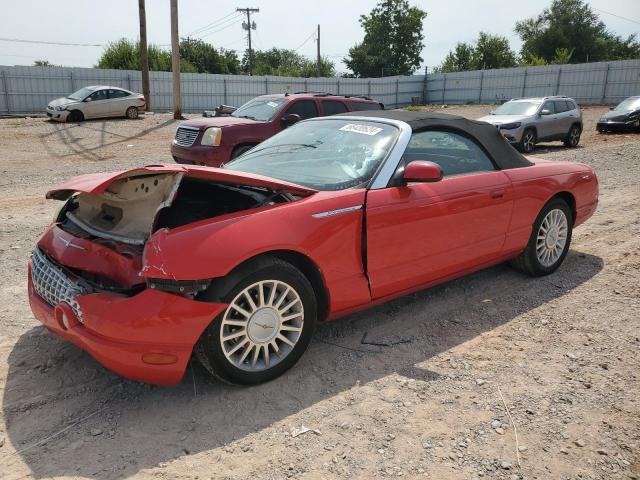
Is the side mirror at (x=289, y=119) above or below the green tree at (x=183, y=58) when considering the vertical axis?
below

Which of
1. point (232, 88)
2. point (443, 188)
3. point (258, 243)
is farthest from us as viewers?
point (232, 88)

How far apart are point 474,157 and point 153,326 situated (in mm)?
2848

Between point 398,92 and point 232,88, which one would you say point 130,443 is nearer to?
point 232,88

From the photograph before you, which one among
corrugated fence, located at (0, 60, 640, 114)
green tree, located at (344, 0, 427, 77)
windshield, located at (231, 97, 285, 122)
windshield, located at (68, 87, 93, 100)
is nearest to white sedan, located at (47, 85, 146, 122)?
windshield, located at (68, 87, 93, 100)

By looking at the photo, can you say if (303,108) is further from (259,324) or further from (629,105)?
(629,105)

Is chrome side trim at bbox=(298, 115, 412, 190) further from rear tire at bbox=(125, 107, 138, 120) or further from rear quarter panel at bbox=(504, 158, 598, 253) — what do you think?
rear tire at bbox=(125, 107, 138, 120)

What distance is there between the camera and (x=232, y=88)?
31734 millimetres

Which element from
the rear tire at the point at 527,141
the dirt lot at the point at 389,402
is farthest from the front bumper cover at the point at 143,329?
the rear tire at the point at 527,141

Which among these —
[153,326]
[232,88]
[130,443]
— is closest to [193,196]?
[153,326]

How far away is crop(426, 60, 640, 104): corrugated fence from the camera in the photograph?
1266 inches

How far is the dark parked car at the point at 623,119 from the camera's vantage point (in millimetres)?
19344

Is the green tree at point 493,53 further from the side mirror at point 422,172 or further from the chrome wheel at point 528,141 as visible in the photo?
the side mirror at point 422,172

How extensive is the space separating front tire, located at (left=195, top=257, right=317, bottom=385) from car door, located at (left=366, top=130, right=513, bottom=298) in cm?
59

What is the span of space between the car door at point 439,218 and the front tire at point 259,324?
587mm
